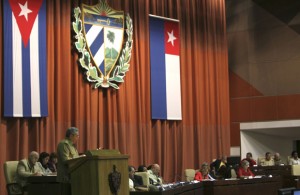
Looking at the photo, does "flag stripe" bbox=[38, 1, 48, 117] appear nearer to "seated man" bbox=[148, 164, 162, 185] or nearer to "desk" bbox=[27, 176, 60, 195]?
"seated man" bbox=[148, 164, 162, 185]

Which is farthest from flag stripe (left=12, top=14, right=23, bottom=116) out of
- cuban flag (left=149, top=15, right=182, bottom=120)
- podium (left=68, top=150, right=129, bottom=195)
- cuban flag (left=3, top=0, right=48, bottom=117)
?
podium (left=68, top=150, right=129, bottom=195)

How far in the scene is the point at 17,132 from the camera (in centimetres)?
1086

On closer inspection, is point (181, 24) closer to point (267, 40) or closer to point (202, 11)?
point (202, 11)

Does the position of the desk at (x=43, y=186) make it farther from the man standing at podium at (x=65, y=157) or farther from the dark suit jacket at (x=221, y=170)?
the dark suit jacket at (x=221, y=170)

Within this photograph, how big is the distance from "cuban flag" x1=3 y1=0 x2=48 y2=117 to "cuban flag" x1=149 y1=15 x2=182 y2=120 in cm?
358

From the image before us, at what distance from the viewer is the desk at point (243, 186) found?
30.5 feet

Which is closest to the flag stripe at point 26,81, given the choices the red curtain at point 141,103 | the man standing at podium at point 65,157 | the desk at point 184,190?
the red curtain at point 141,103

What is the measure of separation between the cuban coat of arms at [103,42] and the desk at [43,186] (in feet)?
18.5

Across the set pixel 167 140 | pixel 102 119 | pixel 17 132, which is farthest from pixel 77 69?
pixel 167 140

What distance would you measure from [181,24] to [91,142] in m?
4.83

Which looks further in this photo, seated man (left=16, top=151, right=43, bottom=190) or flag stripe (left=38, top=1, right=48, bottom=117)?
flag stripe (left=38, top=1, right=48, bottom=117)

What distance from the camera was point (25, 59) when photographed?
36.7ft

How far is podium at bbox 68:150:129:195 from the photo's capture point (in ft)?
18.1

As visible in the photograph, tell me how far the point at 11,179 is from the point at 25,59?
3.45 metres
